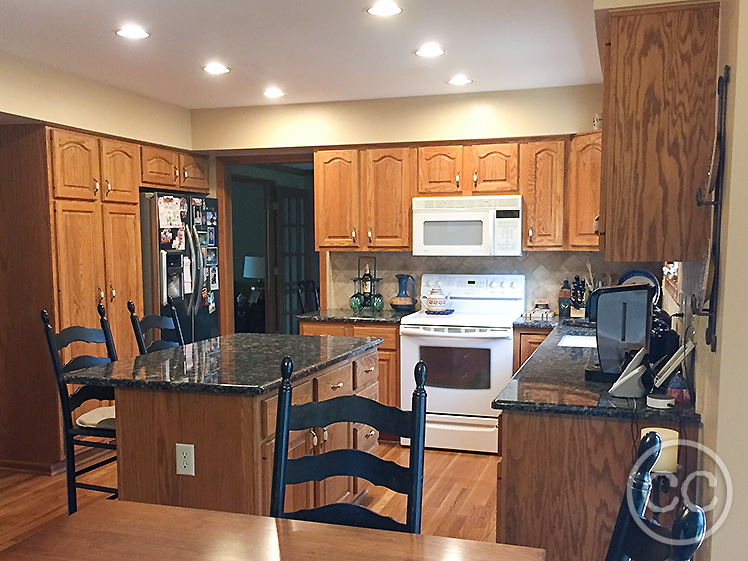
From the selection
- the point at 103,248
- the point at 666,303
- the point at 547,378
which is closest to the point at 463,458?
the point at 666,303

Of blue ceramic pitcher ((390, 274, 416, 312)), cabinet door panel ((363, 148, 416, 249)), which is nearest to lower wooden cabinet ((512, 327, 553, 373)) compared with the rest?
blue ceramic pitcher ((390, 274, 416, 312))

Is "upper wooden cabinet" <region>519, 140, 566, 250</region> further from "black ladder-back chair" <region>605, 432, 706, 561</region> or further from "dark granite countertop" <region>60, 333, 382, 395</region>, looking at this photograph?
"black ladder-back chair" <region>605, 432, 706, 561</region>

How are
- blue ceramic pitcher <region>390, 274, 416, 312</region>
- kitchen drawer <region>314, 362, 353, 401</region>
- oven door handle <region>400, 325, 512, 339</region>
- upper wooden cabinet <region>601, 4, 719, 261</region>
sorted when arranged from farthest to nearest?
1. blue ceramic pitcher <region>390, 274, 416, 312</region>
2. oven door handle <region>400, 325, 512, 339</region>
3. kitchen drawer <region>314, 362, 353, 401</region>
4. upper wooden cabinet <region>601, 4, 719, 261</region>

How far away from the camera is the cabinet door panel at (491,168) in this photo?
4.61 meters

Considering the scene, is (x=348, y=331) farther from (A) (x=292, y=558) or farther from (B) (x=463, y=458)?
(A) (x=292, y=558)

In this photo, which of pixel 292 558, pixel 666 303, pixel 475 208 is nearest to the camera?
pixel 292 558

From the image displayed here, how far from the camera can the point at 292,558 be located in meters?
1.31

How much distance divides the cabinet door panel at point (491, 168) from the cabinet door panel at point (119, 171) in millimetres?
2295

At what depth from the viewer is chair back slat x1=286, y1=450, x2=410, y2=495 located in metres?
1.71

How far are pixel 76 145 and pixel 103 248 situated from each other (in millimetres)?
662

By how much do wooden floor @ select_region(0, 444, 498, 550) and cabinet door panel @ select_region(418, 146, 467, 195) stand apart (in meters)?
1.83

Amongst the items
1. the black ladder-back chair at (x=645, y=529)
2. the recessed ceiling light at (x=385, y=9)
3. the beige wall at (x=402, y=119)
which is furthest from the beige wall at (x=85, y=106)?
the black ladder-back chair at (x=645, y=529)

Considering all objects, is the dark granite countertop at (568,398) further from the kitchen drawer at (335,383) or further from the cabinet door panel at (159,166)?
the cabinet door panel at (159,166)

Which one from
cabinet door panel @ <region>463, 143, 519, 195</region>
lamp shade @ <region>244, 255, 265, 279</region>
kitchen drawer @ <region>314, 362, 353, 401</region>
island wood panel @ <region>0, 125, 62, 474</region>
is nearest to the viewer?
kitchen drawer @ <region>314, 362, 353, 401</region>
